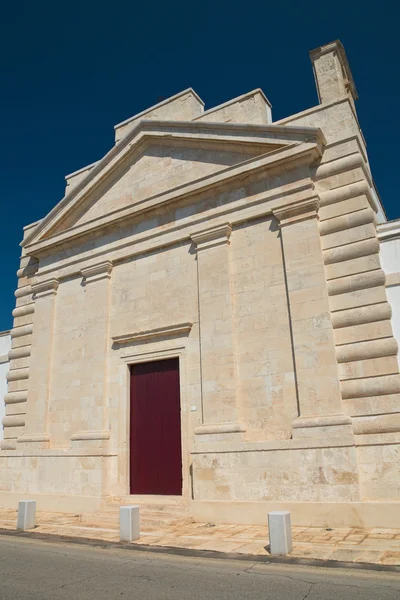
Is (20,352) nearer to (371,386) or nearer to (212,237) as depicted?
(212,237)

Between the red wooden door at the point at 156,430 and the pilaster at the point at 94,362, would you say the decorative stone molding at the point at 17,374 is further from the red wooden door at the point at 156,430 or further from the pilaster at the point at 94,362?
the red wooden door at the point at 156,430

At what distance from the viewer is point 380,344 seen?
9.58 meters

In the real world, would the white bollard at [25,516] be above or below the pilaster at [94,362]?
below

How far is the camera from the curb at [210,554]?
6.17 m

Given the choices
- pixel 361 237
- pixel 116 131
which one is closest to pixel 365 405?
pixel 361 237

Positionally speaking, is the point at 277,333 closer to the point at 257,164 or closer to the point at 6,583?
the point at 257,164

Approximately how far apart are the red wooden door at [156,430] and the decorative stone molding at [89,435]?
705 millimetres

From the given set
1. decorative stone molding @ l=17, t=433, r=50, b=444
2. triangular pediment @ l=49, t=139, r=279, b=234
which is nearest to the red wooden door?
decorative stone molding @ l=17, t=433, r=50, b=444

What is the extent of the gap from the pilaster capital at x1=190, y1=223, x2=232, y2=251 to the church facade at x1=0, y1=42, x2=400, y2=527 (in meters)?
0.04

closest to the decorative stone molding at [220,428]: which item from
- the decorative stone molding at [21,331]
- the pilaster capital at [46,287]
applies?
the pilaster capital at [46,287]

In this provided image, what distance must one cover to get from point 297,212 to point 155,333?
15.8ft

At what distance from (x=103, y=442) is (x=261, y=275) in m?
6.08

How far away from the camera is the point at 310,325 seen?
1034 cm

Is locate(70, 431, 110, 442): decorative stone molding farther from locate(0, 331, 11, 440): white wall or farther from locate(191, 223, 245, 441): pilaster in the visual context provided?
locate(0, 331, 11, 440): white wall
